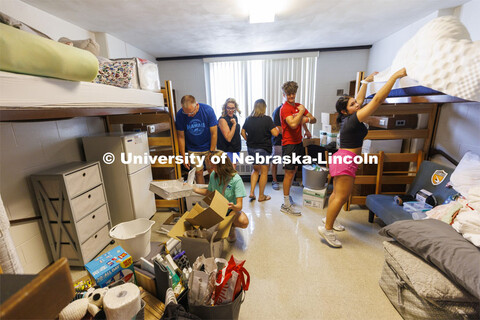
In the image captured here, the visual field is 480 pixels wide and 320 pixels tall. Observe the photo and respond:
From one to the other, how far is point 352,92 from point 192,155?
9.81 feet

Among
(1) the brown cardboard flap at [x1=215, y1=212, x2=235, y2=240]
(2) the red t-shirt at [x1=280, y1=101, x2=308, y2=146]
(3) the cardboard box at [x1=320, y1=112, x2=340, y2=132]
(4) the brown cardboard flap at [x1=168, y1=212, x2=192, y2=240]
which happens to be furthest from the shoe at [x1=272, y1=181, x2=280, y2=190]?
(4) the brown cardboard flap at [x1=168, y1=212, x2=192, y2=240]

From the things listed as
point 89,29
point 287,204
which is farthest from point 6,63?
point 287,204

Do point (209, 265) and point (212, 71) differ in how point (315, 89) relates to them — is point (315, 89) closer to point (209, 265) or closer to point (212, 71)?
point (212, 71)

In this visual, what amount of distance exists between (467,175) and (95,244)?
330 centimetres

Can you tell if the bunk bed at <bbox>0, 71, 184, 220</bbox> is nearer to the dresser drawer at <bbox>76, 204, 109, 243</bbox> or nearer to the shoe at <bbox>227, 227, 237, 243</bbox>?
the dresser drawer at <bbox>76, 204, 109, 243</bbox>

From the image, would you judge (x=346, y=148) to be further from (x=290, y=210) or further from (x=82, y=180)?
(x=82, y=180)

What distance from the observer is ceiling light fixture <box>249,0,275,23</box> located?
2.01m

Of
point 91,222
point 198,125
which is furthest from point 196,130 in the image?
point 91,222

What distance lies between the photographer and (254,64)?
395 centimetres

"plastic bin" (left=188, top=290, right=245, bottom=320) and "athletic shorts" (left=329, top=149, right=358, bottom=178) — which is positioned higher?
"athletic shorts" (left=329, top=149, right=358, bottom=178)

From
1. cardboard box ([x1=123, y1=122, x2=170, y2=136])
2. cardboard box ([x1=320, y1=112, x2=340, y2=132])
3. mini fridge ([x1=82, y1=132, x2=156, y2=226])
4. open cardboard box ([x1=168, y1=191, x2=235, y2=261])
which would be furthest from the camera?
cardboard box ([x1=320, y1=112, x2=340, y2=132])

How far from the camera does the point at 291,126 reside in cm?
254

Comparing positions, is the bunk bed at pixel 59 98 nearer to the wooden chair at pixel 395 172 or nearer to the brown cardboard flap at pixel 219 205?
the brown cardboard flap at pixel 219 205

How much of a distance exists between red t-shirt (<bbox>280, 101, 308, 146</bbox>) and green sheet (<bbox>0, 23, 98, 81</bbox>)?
77.6 inches
